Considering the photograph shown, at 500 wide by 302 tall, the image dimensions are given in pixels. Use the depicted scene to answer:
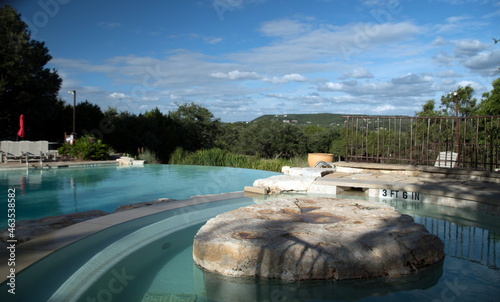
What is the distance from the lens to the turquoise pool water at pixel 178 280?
2.26 metres

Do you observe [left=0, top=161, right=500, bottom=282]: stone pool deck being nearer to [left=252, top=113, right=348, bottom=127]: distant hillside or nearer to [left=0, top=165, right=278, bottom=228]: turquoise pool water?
[left=0, top=165, right=278, bottom=228]: turquoise pool water

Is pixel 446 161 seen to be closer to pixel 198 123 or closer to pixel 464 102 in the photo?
pixel 464 102

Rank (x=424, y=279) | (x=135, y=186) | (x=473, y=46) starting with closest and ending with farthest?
(x=424, y=279)
(x=135, y=186)
(x=473, y=46)

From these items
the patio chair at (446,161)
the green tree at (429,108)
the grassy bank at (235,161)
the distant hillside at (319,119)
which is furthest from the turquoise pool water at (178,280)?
the distant hillside at (319,119)

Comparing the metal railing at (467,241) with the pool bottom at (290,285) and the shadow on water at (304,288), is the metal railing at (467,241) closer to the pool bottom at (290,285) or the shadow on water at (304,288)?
the pool bottom at (290,285)

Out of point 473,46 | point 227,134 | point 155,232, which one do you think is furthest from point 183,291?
point 227,134

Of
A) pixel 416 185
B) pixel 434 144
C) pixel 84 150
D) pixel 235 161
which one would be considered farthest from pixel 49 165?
pixel 434 144

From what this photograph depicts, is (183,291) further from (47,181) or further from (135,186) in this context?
(47,181)

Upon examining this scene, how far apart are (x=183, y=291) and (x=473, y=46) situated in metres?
12.7

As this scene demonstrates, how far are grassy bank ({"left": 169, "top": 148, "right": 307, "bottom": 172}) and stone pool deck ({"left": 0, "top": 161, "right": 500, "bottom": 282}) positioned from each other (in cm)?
430

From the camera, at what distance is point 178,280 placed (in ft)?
8.59

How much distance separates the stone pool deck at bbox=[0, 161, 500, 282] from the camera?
2.94 metres

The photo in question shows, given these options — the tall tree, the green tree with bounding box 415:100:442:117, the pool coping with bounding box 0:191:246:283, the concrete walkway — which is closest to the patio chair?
the concrete walkway

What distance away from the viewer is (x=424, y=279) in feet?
8.81
